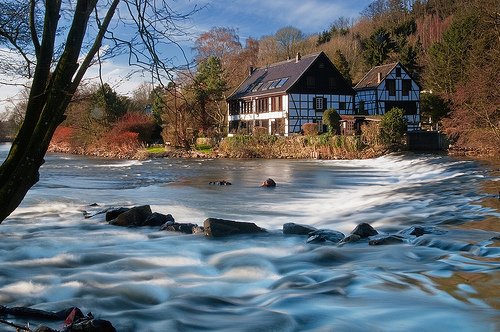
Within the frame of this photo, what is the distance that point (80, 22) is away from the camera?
4258 millimetres

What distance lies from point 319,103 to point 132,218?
39371 millimetres

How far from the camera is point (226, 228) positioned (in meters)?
9.99

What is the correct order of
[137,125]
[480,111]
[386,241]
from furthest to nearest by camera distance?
[137,125] → [480,111] → [386,241]

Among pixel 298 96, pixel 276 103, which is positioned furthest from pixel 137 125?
pixel 298 96

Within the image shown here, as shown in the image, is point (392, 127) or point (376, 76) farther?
point (376, 76)

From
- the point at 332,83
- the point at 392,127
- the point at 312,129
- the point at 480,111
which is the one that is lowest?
the point at 392,127

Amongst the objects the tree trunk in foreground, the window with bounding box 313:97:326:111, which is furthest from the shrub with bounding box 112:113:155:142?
the tree trunk in foreground

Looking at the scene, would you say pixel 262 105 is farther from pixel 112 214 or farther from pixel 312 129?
pixel 112 214

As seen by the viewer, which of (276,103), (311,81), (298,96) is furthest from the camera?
(276,103)

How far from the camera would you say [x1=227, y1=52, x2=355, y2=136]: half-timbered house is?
1869 inches

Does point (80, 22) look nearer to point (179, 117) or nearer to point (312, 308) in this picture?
point (179, 117)

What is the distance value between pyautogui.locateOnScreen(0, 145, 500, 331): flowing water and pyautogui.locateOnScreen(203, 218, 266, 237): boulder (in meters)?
0.34

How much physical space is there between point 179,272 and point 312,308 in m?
2.61

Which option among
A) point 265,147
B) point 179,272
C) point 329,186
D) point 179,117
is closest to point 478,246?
point 179,272
